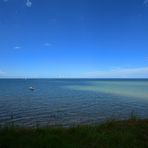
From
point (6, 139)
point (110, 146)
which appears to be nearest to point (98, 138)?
point (110, 146)

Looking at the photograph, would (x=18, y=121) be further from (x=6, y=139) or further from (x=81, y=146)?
(x=81, y=146)

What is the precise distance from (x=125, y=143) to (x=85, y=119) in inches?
446

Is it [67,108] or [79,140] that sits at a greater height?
[79,140]

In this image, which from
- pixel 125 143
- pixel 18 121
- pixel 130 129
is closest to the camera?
pixel 125 143

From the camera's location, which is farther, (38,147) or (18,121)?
(18,121)

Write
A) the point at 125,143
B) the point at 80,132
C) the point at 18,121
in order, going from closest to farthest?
the point at 125,143
the point at 80,132
the point at 18,121

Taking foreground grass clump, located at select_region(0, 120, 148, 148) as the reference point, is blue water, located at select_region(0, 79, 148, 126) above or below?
below

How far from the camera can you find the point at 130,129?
9.77 metres

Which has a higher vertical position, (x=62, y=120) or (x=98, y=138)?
(x=98, y=138)

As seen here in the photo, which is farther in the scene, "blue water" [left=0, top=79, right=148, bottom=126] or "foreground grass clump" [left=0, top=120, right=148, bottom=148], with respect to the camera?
"blue water" [left=0, top=79, right=148, bottom=126]

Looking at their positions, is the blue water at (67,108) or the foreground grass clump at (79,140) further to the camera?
the blue water at (67,108)

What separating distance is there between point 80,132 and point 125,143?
2.36 meters

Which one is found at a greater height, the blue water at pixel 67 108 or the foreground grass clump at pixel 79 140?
the foreground grass clump at pixel 79 140

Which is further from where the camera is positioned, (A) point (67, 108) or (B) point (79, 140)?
(A) point (67, 108)
